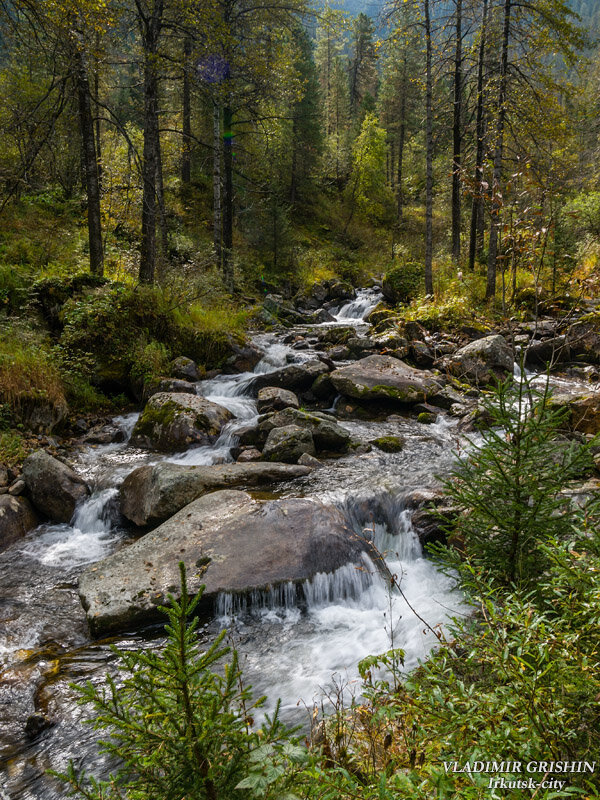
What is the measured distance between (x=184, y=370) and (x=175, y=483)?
5271 millimetres

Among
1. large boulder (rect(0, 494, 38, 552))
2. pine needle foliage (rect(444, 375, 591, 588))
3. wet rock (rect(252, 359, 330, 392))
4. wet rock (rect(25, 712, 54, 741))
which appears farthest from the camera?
wet rock (rect(252, 359, 330, 392))

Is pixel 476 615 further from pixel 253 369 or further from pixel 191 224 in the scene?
pixel 191 224

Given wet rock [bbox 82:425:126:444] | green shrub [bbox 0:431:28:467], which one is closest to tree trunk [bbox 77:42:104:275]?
wet rock [bbox 82:425:126:444]

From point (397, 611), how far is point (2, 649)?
3988mm

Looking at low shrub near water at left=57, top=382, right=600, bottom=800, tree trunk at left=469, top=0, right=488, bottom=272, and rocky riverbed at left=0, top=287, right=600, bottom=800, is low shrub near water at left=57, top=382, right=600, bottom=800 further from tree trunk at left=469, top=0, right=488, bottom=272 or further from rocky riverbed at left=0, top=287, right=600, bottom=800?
tree trunk at left=469, top=0, right=488, bottom=272

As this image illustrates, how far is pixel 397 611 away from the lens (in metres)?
4.86

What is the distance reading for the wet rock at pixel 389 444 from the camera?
8.25 meters

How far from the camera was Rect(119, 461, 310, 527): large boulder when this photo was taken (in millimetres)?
6242

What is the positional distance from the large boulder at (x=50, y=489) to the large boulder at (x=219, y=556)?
1.90 meters

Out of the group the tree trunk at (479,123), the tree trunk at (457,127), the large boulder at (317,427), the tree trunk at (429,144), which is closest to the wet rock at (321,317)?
the tree trunk at (429,144)

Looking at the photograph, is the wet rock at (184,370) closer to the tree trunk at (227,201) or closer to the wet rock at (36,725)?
the tree trunk at (227,201)

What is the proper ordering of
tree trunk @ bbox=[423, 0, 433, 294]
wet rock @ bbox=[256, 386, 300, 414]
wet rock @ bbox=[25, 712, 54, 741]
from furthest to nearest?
tree trunk @ bbox=[423, 0, 433, 294] → wet rock @ bbox=[256, 386, 300, 414] → wet rock @ bbox=[25, 712, 54, 741]

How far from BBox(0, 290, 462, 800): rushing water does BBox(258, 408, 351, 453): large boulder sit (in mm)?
599

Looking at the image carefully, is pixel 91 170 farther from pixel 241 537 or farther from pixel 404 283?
pixel 404 283
